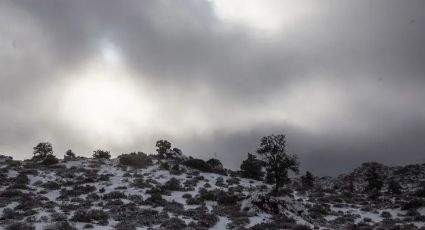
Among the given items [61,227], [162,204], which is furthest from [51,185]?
[61,227]

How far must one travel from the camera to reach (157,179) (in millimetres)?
52469

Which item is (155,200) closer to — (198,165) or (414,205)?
(414,205)

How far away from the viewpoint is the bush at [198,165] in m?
63.9

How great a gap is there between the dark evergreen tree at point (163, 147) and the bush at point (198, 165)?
7.42 metres

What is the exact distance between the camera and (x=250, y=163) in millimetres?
70062

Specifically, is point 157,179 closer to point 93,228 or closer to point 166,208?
point 166,208

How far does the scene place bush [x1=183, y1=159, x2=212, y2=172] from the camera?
6388cm

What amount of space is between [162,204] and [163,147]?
36674 mm

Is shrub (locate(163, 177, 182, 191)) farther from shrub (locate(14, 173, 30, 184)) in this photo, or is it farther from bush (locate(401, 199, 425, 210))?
bush (locate(401, 199, 425, 210))

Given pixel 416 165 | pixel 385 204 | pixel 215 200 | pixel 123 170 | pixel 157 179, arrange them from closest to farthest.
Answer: pixel 215 200, pixel 385 204, pixel 157 179, pixel 123 170, pixel 416 165

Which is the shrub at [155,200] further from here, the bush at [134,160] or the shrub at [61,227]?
the bush at [134,160]

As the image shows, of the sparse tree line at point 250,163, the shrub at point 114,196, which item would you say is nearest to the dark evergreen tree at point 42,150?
the sparse tree line at point 250,163

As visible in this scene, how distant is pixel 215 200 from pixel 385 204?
1976 centimetres

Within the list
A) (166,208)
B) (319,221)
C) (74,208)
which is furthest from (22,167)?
(319,221)
